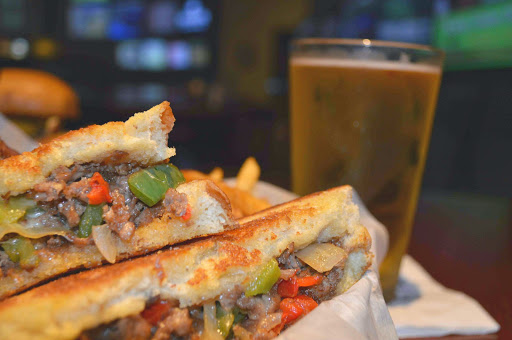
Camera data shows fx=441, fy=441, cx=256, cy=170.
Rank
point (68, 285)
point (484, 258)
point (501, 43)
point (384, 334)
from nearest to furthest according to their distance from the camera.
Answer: point (68, 285)
point (384, 334)
point (484, 258)
point (501, 43)

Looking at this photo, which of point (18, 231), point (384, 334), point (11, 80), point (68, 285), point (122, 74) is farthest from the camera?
point (122, 74)

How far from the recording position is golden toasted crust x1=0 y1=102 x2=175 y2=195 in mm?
1227

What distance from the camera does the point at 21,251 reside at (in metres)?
1.24

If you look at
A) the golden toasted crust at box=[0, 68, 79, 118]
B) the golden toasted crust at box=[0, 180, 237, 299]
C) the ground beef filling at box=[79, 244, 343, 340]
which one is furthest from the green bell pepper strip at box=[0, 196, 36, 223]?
the golden toasted crust at box=[0, 68, 79, 118]

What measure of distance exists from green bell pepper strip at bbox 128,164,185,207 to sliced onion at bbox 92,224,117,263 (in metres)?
0.14

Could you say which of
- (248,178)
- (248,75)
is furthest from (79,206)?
(248,75)

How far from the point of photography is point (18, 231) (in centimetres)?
121

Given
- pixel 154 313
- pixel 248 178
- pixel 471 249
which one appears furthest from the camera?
pixel 471 249

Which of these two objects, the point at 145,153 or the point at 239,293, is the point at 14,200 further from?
the point at 239,293

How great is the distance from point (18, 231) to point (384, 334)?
109cm

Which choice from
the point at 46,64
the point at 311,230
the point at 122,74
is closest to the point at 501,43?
the point at 311,230

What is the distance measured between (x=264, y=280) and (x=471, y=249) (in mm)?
1759

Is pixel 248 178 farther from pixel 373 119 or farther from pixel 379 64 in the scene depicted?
pixel 379 64

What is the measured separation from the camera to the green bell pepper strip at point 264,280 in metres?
1.21
